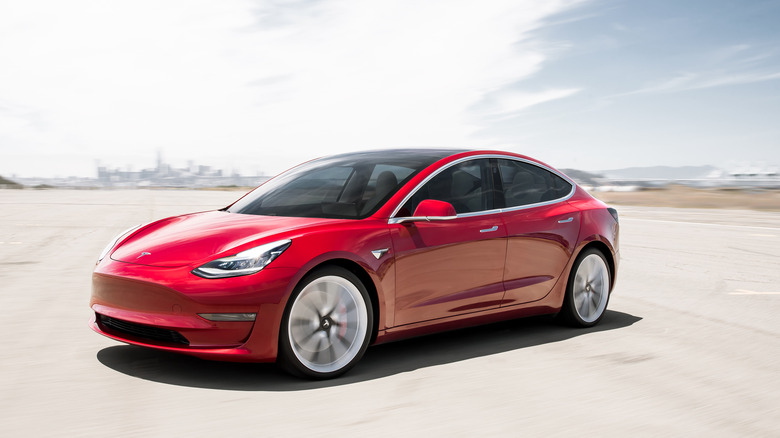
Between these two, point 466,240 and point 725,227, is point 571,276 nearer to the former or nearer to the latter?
point 466,240

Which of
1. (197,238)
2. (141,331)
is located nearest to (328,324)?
(197,238)

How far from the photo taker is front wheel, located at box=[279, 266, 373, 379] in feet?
15.8

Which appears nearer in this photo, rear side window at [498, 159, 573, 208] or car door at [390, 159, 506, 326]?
car door at [390, 159, 506, 326]

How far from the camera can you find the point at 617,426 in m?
4.14

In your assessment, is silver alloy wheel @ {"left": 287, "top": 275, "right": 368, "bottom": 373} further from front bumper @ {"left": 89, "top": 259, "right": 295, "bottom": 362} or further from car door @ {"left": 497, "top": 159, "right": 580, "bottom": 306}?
car door @ {"left": 497, "top": 159, "right": 580, "bottom": 306}

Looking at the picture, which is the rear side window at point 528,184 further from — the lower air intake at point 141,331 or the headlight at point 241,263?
the lower air intake at point 141,331

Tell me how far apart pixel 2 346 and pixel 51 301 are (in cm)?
202

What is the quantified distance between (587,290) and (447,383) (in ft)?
7.82

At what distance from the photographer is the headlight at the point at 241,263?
4.62 metres

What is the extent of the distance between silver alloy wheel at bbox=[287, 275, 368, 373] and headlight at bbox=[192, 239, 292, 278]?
30 cm

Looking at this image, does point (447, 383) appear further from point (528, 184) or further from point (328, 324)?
point (528, 184)

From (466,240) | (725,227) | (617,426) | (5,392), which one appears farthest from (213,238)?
(725,227)

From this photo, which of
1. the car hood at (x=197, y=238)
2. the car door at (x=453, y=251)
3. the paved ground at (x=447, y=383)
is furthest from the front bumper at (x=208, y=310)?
the car door at (x=453, y=251)

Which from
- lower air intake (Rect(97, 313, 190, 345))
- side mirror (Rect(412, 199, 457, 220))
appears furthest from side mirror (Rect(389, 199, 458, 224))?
lower air intake (Rect(97, 313, 190, 345))
